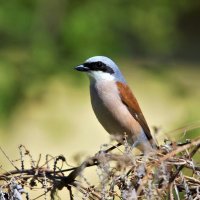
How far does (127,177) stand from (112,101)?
7.26 ft

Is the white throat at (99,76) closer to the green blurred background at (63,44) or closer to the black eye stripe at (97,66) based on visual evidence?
the black eye stripe at (97,66)

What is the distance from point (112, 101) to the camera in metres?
4.32

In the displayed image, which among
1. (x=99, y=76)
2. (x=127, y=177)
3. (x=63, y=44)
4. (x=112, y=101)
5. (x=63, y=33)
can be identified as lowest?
(x=127, y=177)

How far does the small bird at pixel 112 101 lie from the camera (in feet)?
13.8

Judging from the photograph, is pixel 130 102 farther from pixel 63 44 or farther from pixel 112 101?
pixel 63 44

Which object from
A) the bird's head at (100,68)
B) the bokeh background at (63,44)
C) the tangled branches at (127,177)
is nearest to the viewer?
the tangled branches at (127,177)

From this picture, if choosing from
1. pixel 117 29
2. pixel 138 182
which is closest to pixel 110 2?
pixel 117 29

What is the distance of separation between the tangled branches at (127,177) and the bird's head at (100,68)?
2082 millimetres

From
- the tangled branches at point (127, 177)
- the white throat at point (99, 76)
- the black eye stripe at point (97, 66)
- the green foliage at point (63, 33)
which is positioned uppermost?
the green foliage at point (63, 33)

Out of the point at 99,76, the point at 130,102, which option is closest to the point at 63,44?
the point at 99,76

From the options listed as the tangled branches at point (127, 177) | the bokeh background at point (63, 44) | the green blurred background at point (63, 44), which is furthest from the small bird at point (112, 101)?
the tangled branches at point (127, 177)

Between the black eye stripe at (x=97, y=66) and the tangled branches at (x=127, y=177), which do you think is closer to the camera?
the tangled branches at (x=127, y=177)

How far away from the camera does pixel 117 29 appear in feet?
24.9

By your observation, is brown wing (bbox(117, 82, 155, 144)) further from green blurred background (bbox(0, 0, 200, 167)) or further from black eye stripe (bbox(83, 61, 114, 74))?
green blurred background (bbox(0, 0, 200, 167))
